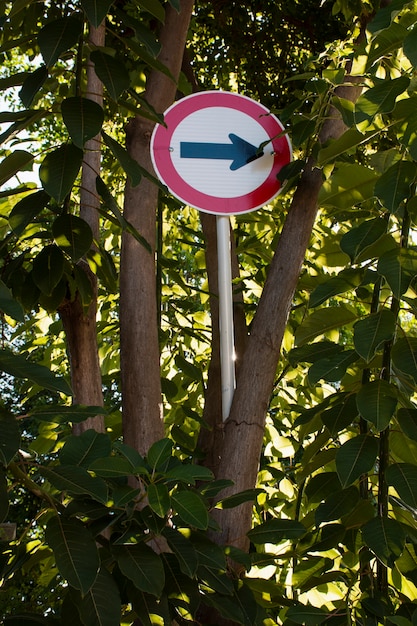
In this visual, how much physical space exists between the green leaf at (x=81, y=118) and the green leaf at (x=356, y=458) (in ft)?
2.10

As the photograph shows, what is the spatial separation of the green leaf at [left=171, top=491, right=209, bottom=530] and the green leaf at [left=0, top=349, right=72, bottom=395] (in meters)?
0.21

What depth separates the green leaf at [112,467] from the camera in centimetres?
113

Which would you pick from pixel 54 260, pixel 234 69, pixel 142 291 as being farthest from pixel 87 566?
pixel 234 69

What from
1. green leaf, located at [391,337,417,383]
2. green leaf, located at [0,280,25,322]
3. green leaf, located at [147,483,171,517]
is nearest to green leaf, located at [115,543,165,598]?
green leaf, located at [147,483,171,517]

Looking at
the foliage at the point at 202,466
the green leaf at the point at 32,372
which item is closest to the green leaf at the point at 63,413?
the foliage at the point at 202,466

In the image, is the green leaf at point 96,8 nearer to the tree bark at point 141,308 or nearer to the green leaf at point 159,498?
the tree bark at point 141,308

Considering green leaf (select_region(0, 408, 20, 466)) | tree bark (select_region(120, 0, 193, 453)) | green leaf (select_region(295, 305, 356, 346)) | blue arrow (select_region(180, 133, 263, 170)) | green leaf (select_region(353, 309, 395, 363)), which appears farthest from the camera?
blue arrow (select_region(180, 133, 263, 170))

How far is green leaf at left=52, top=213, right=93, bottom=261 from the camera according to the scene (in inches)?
57.1

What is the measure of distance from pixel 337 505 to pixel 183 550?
12.6 inches

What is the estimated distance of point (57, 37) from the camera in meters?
1.32

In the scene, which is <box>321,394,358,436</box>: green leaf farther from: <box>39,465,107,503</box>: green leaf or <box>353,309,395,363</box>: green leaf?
<box>39,465,107,503</box>: green leaf

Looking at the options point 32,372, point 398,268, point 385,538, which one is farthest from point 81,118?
point 385,538

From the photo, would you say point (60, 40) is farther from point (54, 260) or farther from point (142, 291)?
point (142, 291)

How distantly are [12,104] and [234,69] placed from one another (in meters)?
5.82
